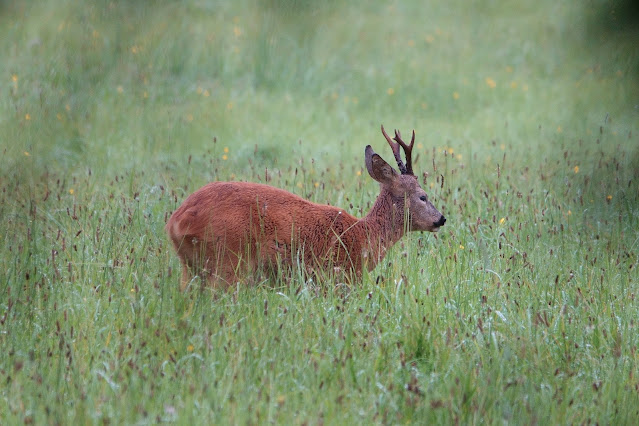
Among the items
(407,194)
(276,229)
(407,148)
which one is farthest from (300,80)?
(276,229)

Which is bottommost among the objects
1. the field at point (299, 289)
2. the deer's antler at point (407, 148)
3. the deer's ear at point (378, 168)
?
the field at point (299, 289)

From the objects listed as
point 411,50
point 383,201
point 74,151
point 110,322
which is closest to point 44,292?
point 110,322

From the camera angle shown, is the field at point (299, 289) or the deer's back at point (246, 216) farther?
the deer's back at point (246, 216)

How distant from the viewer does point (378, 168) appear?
235 inches

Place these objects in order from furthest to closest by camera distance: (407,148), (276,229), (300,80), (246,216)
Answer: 1. (300,80)
2. (407,148)
3. (276,229)
4. (246,216)

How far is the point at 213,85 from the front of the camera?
12023 millimetres

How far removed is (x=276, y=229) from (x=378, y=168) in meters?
0.99

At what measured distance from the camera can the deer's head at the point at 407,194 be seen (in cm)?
598

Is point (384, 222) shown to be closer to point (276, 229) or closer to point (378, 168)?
point (378, 168)

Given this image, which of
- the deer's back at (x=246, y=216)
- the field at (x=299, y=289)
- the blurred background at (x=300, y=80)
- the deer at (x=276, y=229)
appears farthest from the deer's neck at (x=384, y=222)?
the blurred background at (x=300, y=80)

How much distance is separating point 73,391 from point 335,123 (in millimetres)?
8077

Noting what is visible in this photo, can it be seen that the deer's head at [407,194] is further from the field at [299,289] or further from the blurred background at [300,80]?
the blurred background at [300,80]

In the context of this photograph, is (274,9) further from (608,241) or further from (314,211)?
(608,241)

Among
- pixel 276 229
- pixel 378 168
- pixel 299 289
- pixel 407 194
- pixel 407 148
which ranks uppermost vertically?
pixel 407 148
